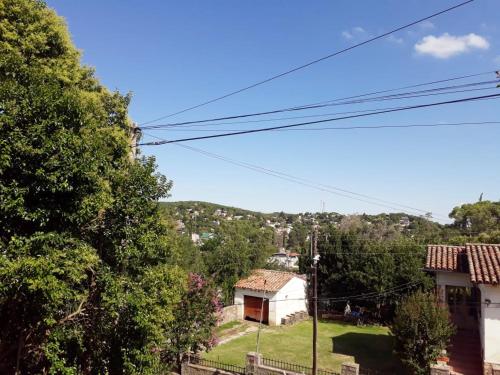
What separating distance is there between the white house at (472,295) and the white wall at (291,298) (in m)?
11.1

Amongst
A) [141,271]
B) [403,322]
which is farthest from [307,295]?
[141,271]

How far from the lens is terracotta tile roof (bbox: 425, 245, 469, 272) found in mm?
19297

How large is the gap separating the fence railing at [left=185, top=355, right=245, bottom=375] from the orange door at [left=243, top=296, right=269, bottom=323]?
11023mm

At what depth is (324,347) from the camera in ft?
71.7

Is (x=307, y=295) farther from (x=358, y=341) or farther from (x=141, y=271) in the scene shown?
(x=141, y=271)

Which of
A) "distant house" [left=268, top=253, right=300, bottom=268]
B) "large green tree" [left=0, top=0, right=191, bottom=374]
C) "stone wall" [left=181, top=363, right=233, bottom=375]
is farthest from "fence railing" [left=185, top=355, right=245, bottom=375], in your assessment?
"distant house" [left=268, top=253, right=300, bottom=268]

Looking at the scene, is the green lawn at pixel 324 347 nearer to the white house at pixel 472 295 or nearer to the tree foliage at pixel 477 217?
the white house at pixel 472 295

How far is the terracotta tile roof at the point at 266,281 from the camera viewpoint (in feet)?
92.3

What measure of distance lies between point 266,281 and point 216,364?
12.1 metres

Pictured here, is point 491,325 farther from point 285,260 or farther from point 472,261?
point 285,260

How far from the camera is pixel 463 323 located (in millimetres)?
20203

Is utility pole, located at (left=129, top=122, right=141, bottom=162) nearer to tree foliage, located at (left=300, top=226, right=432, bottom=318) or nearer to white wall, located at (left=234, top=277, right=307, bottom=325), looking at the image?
white wall, located at (left=234, top=277, right=307, bottom=325)

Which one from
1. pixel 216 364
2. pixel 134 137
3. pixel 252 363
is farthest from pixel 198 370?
pixel 134 137

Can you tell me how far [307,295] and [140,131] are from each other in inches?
938
